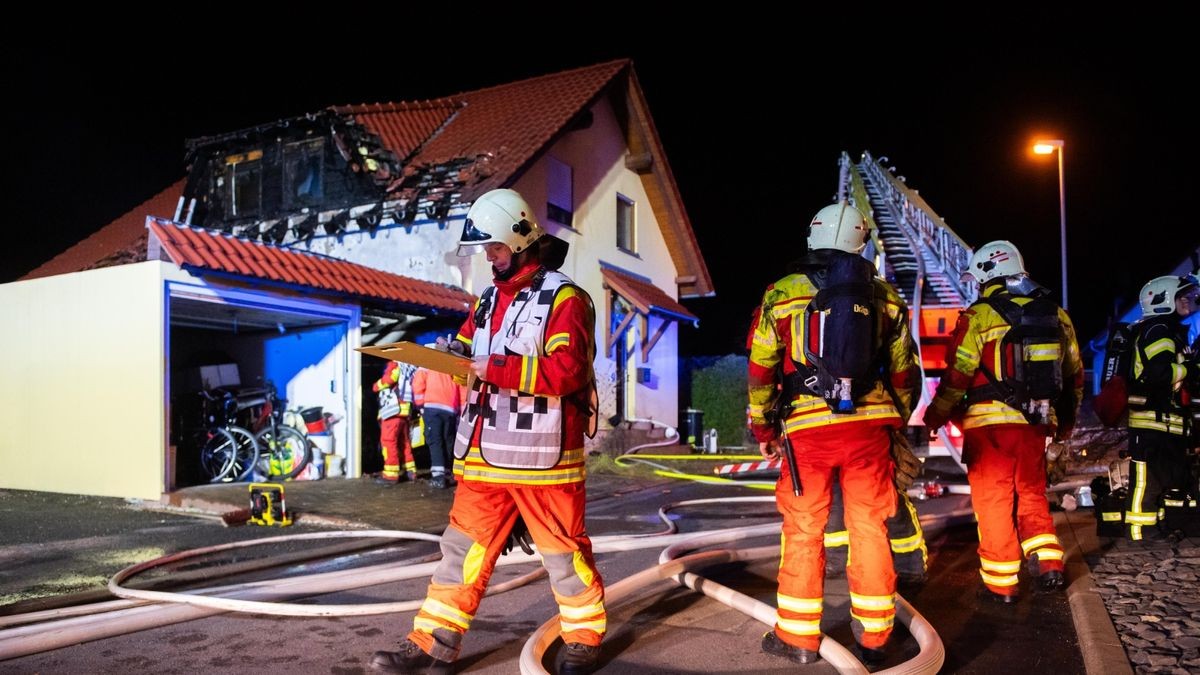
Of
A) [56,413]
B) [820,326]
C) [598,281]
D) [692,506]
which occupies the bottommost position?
[692,506]

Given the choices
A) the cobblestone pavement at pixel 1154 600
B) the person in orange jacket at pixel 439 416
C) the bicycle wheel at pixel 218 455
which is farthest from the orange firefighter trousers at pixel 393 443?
the cobblestone pavement at pixel 1154 600

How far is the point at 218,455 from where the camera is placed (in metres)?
10.4

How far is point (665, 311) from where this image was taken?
53.6 ft

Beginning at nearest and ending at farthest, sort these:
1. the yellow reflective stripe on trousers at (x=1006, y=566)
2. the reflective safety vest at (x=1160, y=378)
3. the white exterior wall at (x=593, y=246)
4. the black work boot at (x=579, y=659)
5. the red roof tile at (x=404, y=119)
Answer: the black work boot at (x=579, y=659)
the yellow reflective stripe on trousers at (x=1006, y=566)
the reflective safety vest at (x=1160, y=378)
the white exterior wall at (x=593, y=246)
the red roof tile at (x=404, y=119)

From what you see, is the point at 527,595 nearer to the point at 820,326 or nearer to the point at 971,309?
the point at 820,326

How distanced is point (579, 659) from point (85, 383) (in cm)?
795

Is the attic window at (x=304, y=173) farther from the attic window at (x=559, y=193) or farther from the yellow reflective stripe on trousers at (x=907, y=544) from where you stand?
the yellow reflective stripe on trousers at (x=907, y=544)

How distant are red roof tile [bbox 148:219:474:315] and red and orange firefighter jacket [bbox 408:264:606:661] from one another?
20.0 ft

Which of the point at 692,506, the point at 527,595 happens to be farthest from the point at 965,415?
the point at 692,506

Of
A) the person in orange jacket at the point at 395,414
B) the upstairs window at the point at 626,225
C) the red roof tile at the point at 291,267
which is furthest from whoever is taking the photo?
the upstairs window at the point at 626,225

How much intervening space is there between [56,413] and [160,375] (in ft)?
6.12

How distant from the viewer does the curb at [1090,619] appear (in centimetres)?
340

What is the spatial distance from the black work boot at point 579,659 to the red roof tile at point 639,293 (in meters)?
12.2

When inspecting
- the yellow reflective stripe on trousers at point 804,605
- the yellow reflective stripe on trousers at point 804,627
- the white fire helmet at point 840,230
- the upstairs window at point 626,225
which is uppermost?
the upstairs window at point 626,225
